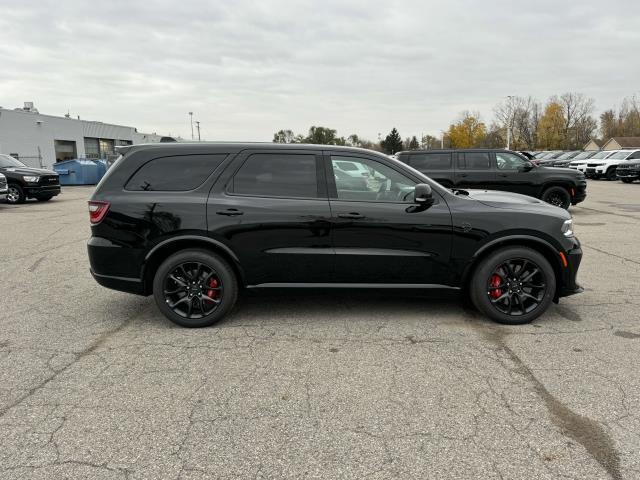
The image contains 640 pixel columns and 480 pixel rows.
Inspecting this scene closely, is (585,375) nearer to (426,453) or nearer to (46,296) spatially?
(426,453)

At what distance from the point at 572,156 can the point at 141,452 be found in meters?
42.8

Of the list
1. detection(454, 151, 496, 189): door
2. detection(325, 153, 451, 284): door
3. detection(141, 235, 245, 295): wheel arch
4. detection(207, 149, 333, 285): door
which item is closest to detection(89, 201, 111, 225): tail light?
detection(141, 235, 245, 295): wheel arch

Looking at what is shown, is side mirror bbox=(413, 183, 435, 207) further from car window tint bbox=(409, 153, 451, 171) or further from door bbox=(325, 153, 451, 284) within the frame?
car window tint bbox=(409, 153, 451, 171)

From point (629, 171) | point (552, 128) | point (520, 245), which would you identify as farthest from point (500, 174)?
point (552, 128)

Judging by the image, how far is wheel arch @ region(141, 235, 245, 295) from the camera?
4.32m

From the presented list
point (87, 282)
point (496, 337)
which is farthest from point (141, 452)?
point (87, 282)

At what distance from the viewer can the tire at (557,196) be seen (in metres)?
12.3

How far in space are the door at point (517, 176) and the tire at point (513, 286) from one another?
844 cm

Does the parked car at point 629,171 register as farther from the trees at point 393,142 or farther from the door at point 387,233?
the trees at point 393,142

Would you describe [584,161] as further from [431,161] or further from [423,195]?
[423,195]

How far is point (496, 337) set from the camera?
4.12 meters

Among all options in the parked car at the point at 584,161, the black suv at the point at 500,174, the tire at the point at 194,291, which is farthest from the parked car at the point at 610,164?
the tire at the point at 194,291

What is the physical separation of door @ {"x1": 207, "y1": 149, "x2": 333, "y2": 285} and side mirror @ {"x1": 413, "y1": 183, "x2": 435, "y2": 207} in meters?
0.82

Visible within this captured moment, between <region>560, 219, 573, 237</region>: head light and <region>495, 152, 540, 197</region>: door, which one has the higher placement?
<region>495, 152, 540, 197</region>: door
